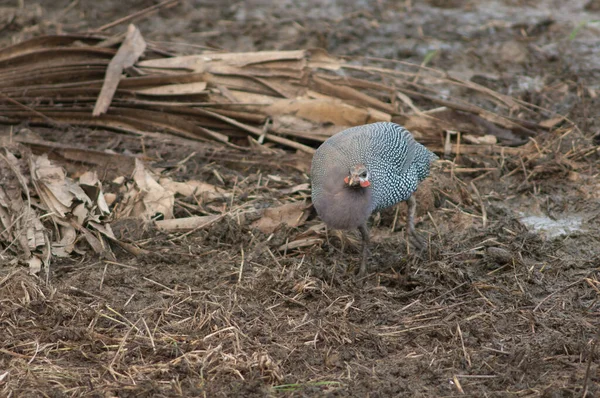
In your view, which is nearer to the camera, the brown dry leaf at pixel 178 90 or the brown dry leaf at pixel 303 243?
the brown dry leaf at pixel 303 243

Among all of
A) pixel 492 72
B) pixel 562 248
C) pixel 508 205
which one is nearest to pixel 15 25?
pixel 492 72

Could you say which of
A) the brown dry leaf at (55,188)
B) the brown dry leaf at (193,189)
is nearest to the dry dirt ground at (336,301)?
the brown dry leaf at (193,189)

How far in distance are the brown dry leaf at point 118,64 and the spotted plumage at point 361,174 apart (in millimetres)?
2051

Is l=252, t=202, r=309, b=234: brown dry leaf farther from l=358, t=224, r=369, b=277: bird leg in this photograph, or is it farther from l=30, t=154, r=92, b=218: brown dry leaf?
l=30, t=154, r=92, b=218: brown dry leaf

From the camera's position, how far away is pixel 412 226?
517 cm

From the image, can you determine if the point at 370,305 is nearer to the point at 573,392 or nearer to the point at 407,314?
the point at 407,314

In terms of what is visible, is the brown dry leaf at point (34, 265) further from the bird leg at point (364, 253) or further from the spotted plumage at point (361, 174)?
the bird leg at point (364, 253)

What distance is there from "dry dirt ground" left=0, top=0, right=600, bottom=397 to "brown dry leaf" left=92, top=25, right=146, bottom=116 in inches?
9.3

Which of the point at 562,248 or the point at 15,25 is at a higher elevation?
the point at 15,25

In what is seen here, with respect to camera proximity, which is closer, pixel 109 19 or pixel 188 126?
pixel 188 126

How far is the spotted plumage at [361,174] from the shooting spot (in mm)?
4543

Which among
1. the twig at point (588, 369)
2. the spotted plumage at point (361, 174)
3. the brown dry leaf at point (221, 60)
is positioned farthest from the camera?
the brown dry leaf at point (221, 60)

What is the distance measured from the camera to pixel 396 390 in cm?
372

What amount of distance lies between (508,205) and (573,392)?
7.35 feet
